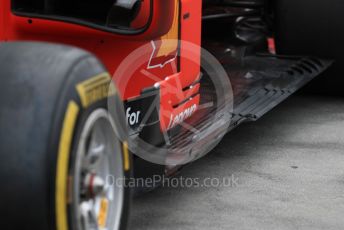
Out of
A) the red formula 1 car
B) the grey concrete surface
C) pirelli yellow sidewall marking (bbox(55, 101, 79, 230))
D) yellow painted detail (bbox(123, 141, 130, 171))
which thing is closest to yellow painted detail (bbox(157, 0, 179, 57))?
the red formula 1 car

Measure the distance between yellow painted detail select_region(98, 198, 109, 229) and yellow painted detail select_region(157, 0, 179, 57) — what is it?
1084mm

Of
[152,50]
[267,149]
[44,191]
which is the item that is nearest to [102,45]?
[152,50]

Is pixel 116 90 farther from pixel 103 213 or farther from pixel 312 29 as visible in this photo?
pixel 312 29

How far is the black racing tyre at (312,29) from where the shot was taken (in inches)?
202

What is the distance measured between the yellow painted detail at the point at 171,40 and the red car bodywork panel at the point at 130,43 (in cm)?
2

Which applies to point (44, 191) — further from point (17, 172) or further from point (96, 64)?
point (96, 64)

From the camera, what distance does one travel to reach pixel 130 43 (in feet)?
10.9

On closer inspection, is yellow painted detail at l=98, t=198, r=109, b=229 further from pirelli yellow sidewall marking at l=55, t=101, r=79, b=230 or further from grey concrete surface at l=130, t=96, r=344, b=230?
grey concrete surface at l=130, t=96, r=344, b=230

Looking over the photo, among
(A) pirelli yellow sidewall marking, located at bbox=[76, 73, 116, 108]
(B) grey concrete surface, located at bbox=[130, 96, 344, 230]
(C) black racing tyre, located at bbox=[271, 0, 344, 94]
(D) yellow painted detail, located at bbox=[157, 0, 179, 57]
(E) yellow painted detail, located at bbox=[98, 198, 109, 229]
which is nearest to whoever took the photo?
(A) pirelli yellow sidewall marking, located at bbox=[76, 73, 116, 108]

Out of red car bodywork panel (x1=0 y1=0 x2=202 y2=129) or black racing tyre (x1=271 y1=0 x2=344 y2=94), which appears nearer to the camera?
red car bodywork panel (x1=0 y1=0 x2=202 y2=129)

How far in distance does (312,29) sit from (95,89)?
312 centimetres

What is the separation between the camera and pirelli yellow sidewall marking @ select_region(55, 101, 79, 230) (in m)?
2.14

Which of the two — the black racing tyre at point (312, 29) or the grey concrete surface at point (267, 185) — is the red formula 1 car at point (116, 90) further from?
the grey concrete surface at point (267, 185)

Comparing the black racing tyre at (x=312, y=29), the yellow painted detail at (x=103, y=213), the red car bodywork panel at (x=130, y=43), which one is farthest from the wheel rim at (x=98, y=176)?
the black racing tyre at (x=312, y=29)
